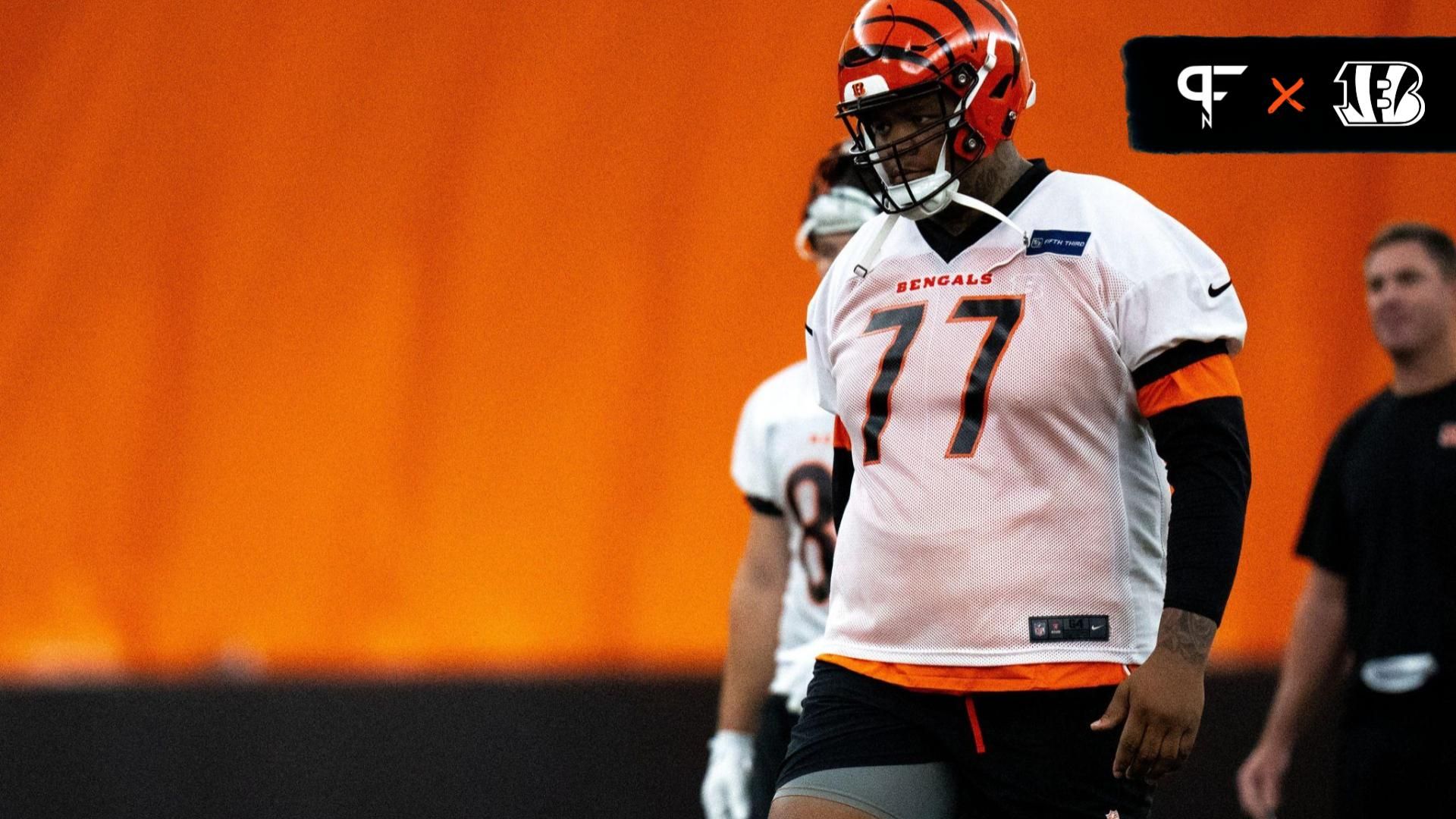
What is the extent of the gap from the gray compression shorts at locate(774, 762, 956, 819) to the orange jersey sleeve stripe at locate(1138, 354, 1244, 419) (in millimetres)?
575

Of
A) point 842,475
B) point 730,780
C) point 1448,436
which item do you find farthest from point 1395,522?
point 842,475

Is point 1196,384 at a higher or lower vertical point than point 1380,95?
lower

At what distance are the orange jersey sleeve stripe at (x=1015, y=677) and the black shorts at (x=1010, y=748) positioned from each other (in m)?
0.01

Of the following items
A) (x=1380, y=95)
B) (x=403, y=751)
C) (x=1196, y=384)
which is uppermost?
(x=1380, y=95)

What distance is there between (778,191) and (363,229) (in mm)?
1405

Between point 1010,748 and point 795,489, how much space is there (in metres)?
1.42

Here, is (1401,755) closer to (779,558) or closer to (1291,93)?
(779,558)

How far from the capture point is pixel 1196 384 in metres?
2.29

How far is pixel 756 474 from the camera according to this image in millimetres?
3738

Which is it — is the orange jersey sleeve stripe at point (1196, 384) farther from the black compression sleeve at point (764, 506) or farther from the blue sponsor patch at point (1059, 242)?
the black compression sleeve at point (764, 506)

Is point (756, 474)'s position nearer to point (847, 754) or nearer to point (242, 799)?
point (847, 754)

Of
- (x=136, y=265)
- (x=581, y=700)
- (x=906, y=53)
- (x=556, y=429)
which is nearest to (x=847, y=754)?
(x=906, y=53)

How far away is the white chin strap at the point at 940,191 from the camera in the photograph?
2477 mm

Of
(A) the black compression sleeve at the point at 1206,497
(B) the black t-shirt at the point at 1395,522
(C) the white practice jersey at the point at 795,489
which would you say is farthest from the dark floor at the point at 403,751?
(A) the black compression sleeve at the point at 1206,497
